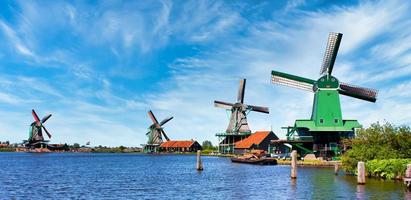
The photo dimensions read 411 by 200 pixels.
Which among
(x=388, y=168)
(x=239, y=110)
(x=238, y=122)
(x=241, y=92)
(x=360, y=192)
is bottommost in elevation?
(x=360, y=192)

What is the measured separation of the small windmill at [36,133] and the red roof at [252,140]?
83991 millimetres

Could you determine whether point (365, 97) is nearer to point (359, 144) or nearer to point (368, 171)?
point (359, 144)

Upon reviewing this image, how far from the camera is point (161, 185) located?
1753 inches

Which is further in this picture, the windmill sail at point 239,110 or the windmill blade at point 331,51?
the windmill sail at point 239,110

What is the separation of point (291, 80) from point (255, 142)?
39.8 metres

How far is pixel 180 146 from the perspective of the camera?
584ft

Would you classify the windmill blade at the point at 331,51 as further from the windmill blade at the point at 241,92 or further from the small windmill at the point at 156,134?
the small windmill at the point at 156,134

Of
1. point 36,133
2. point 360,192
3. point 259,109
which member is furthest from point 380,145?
point 36,133

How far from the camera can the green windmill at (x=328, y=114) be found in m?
82.0

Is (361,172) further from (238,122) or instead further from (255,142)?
(238,122)

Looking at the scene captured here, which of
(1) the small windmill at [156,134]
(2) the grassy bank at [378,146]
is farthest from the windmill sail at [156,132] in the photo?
(2) the grassy bank at [378,146]

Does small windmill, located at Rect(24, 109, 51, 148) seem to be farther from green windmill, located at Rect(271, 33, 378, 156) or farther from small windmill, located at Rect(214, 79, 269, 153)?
green windmill, located at Rect(271, 33, 378, 156)

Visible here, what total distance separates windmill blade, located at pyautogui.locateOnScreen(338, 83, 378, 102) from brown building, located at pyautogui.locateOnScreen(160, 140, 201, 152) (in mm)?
98941

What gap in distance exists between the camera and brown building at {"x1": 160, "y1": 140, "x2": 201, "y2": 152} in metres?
176
